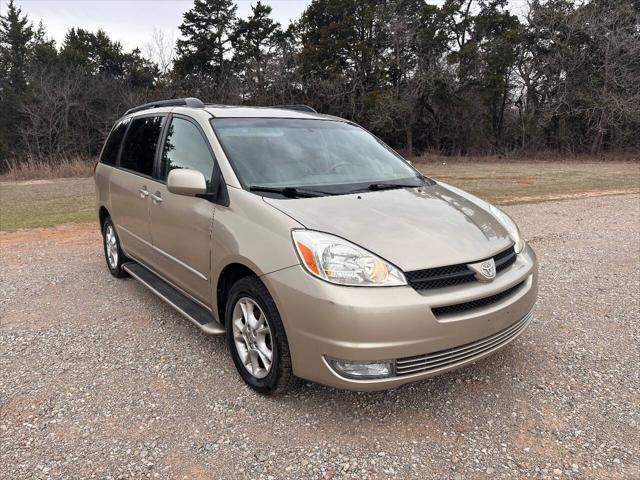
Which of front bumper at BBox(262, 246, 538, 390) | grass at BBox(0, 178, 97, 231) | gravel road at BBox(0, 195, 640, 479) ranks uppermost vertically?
front bumper at BBox(262, 246, 538, 390)

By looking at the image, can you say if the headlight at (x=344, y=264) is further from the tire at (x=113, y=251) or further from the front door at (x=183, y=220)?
the tire at (x=113, y=251)

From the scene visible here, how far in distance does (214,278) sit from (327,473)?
4.84 feet

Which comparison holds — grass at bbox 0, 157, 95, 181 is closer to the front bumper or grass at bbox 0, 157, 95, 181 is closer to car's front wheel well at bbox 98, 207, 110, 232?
car's front wheel well at bbox 98, 207, 110, 232

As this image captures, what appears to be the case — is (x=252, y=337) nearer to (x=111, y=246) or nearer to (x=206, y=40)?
(x=111, y=246)

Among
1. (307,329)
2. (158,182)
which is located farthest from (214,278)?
(158,182)

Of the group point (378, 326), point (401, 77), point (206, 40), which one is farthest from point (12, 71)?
point (378, 326)

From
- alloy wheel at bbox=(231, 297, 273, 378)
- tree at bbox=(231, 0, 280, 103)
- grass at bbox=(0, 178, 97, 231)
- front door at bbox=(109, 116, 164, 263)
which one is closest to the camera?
alloy wheel at bbox=(231, 297, 273, 378)

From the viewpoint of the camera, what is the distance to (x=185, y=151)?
3.80 m

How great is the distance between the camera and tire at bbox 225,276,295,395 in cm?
276

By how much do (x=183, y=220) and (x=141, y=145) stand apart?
4.79 ft

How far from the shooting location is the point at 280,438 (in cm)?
264

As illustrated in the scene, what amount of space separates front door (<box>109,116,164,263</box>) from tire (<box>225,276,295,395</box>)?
1.53 metres

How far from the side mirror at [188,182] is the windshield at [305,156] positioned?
26 cm

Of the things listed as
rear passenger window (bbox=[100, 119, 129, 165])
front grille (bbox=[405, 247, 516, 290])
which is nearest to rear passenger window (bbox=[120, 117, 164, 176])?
rear passenger window (bbox=[100, 119, 129, 165])
